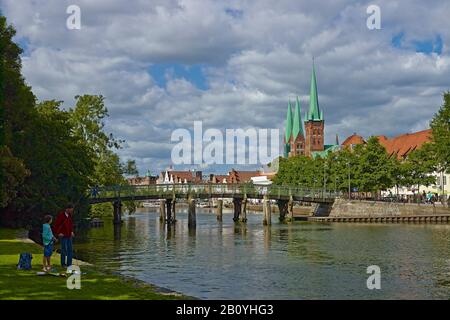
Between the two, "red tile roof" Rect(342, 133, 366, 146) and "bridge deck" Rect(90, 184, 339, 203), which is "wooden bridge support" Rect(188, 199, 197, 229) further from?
"red tile roof" Rect(342, 133, 366, 146)

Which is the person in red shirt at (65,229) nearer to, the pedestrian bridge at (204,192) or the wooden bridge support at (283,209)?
the pedestrian bridge at (204,192)

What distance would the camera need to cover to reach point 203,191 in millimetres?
91000

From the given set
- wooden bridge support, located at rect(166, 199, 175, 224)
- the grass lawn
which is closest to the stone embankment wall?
wooden bridge support, located at rect(166, 199, 175, 224)

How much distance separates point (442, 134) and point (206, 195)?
32.9 metres

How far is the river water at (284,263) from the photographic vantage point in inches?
1136

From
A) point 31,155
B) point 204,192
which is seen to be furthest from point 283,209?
point 31,155

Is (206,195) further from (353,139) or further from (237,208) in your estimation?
(353,139)

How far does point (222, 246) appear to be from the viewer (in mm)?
53469

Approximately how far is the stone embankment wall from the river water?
25.0 m

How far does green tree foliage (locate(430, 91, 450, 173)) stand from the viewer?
280 ft
